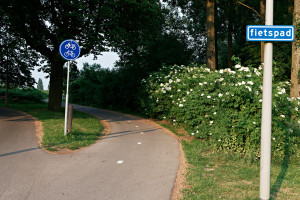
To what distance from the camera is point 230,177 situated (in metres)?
5.05

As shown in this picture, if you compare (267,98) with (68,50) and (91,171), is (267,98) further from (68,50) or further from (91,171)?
(68,50)

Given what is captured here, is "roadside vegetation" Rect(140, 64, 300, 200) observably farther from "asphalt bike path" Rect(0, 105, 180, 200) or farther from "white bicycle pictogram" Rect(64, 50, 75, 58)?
"white bicycle pictogram" Rect(64, 50, 75, 58)

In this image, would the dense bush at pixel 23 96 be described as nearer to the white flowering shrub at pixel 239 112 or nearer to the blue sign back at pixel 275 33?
the white flowering shrub at pixel 239 112

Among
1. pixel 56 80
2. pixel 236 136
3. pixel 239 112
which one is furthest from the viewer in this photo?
pixel 56 80

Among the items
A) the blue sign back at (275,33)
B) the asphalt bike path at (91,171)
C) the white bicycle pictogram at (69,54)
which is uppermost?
the white bicycle pictogram at (69,54)

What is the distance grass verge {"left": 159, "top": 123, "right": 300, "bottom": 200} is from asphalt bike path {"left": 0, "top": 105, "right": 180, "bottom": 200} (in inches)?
17.2

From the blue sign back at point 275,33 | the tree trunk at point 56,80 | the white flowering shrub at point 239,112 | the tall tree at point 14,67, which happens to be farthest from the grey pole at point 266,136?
the tall tree at point 14,67

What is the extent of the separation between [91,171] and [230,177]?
2.85m

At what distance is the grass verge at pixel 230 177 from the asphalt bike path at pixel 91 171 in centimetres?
44

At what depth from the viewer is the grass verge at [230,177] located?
4.17 metres

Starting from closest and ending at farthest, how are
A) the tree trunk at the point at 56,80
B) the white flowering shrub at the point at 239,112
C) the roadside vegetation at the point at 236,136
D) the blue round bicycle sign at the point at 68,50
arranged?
1. the roadside vegetation at the point at 236,136
2. the white flowering shrub at the point at 239,112
3. the blue round bicycle sign at the point at 68,50
4. the tree trunk at the point at 56,80

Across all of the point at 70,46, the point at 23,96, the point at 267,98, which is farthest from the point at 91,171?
the point at 23,96

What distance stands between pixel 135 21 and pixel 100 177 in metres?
11.6

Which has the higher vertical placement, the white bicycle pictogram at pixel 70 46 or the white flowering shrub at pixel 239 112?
the white bicycle pictogram at pixel 70 46
